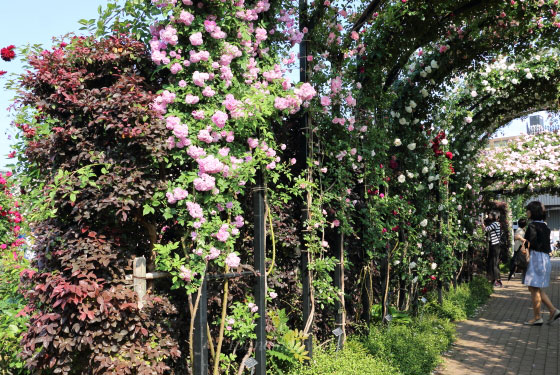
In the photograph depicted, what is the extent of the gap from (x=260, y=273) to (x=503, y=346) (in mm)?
4103

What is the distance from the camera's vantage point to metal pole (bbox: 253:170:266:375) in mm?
3695

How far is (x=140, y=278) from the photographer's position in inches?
116

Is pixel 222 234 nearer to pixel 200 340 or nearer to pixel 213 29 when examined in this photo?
pixel 200 340

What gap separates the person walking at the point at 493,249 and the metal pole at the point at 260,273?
32.3 ft

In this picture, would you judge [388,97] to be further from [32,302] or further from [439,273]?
[32,302]

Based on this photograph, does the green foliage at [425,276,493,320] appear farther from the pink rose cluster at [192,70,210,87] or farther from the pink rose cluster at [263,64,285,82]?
the pink rose cluster at [192,70,210,87]

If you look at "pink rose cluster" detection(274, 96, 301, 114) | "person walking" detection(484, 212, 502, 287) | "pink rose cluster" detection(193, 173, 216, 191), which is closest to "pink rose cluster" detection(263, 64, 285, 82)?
"pink rose cluster" detection(274, 96, 301, 114)

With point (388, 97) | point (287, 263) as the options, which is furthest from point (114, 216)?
point (388, 97)

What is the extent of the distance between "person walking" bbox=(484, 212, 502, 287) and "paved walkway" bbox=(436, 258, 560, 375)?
9.90 ft

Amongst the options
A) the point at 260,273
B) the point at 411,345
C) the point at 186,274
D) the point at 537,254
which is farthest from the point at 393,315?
the point at 186,274

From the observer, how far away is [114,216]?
2902mm

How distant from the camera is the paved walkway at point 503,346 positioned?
16.9 feet

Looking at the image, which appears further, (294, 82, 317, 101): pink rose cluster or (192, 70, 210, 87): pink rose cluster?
(294, 82, 317, 101): pink rose cluster

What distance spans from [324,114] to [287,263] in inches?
59.3
